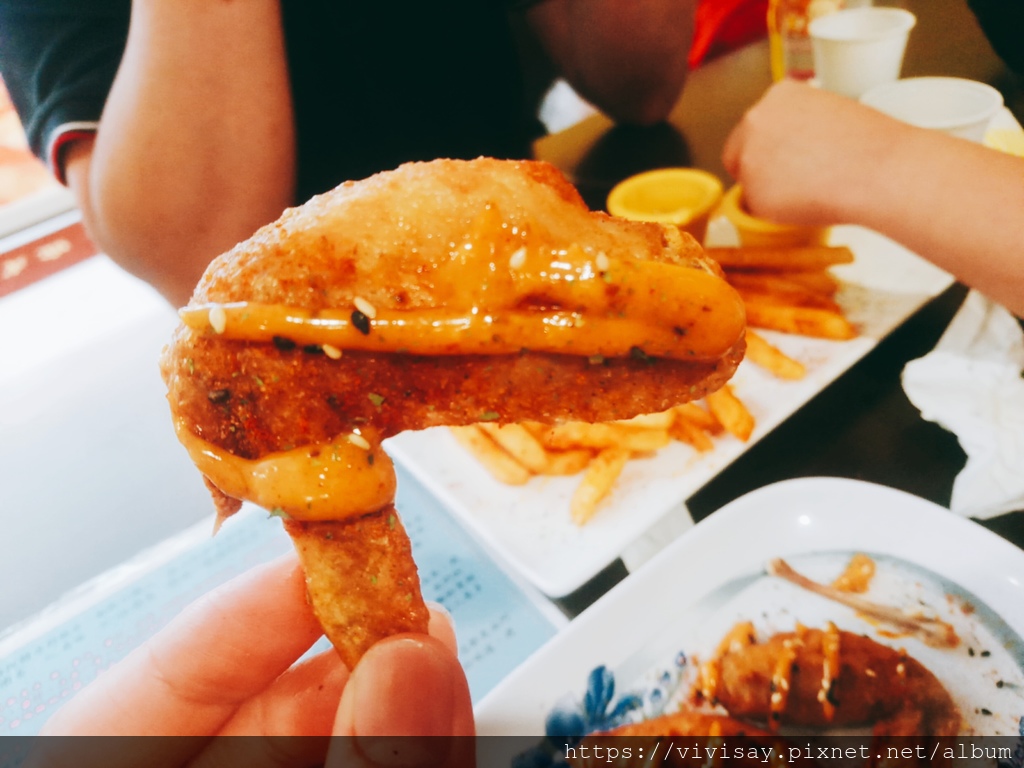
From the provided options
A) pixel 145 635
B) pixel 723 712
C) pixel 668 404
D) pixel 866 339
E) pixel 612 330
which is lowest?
pixel 723 712

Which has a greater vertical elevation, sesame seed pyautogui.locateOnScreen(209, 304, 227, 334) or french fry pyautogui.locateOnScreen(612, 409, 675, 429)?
sesame seed pyautogui.locateOnScreen(209, 304, 227, 334)

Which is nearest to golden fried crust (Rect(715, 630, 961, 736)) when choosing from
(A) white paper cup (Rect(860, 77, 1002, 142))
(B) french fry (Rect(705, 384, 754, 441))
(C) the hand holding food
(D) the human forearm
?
(B) french fry (Rect(705, 384, 754, 441))

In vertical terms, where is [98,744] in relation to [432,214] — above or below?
below

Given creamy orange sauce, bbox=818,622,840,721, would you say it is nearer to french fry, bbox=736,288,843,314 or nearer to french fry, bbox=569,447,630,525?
french fry, bbox=569,447,630,525

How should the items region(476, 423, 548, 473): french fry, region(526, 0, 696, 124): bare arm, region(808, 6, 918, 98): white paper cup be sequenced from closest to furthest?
region(476, 423, 548, 473): french fry < region(808, 6, 918, 98): white paper cup < region(526, 0, 696, 124): bare arm

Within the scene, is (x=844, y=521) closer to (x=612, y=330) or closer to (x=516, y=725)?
(x=516, y=725)

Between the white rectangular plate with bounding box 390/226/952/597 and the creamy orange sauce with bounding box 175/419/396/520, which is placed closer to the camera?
the creamy orange sauce with bounding box 175/419/396/520

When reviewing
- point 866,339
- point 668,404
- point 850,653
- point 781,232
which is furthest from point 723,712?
point 781,232
